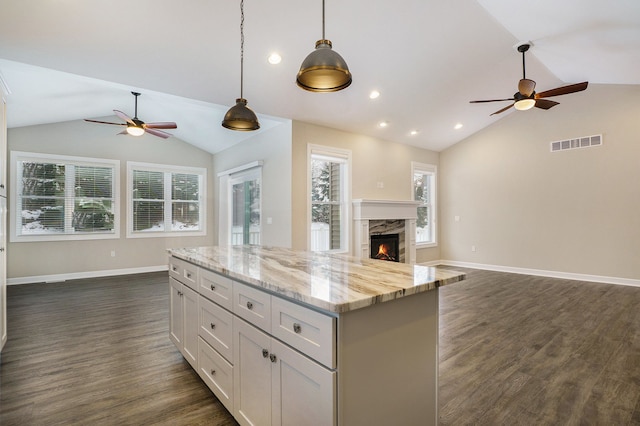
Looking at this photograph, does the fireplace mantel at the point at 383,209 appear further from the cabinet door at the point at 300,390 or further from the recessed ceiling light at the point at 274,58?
the cabinet door at the point at 300,390

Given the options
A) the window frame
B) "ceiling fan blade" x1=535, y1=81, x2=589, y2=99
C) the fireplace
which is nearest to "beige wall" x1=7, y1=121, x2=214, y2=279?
the window frame

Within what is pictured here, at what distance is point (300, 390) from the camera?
127cm

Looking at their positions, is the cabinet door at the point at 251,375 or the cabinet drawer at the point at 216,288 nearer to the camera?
the cabinet door at the point at 251,375

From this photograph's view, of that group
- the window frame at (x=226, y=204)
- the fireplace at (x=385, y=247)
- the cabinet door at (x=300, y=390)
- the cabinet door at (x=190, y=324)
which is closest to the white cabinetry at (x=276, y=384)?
the cabinet door at (x=300, y=390)

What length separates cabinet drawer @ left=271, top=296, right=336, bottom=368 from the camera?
1143 millimetres

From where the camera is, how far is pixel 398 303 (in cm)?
135

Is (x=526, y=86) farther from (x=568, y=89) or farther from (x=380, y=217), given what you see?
(x=380, y=217)

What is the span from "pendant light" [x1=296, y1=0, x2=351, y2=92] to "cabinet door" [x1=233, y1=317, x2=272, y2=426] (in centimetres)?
142

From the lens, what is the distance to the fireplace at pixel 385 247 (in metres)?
6.46

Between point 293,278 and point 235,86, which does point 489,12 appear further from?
point 293,278

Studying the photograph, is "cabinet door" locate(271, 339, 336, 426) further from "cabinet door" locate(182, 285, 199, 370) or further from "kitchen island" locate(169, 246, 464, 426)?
"cabinet door" locate(182, 285, 199, 370)

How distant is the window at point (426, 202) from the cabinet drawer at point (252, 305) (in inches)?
255

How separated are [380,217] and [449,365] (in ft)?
12.7

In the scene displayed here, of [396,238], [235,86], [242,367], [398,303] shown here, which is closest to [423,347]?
[398,303]
